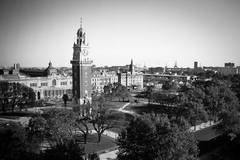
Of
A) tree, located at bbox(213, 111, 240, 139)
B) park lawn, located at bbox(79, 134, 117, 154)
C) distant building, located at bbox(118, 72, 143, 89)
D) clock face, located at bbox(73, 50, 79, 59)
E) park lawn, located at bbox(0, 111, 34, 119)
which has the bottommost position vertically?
park lawn, located at bbox(79, 134, 117, 154)

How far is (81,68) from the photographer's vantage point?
58.7 m

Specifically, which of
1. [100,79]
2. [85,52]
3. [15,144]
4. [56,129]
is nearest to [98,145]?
[56,129]

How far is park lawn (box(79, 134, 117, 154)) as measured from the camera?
123 ft

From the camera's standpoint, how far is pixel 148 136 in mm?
25984

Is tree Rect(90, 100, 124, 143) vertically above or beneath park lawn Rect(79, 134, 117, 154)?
above

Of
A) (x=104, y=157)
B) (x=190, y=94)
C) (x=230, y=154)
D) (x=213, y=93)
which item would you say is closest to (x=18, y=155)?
(x=104, y=157)

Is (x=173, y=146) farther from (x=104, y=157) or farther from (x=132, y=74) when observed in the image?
(x=132, y=74)

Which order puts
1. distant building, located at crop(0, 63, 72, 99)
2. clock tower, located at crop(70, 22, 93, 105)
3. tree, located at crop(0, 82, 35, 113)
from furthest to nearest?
distant building, located at crop(0, 63, 72, 99), tree, located at crop(0, 82, 35, 113), clock tower, located at crop(70, 22, 93, 105)

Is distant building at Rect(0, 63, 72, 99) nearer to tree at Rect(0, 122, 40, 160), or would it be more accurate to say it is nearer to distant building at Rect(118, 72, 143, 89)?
distant building at Rect(118, 72, 143, 89)

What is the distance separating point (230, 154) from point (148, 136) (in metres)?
19.0

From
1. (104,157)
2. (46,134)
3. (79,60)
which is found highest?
(79,60)

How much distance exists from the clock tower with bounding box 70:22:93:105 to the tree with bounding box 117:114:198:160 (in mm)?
33765

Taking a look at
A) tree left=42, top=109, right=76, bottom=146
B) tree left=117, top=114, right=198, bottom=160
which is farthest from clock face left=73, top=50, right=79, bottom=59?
tree left=117, top=114, right=198, bottom=160

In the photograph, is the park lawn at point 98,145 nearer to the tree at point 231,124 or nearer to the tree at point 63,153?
the tree at point 63,153
